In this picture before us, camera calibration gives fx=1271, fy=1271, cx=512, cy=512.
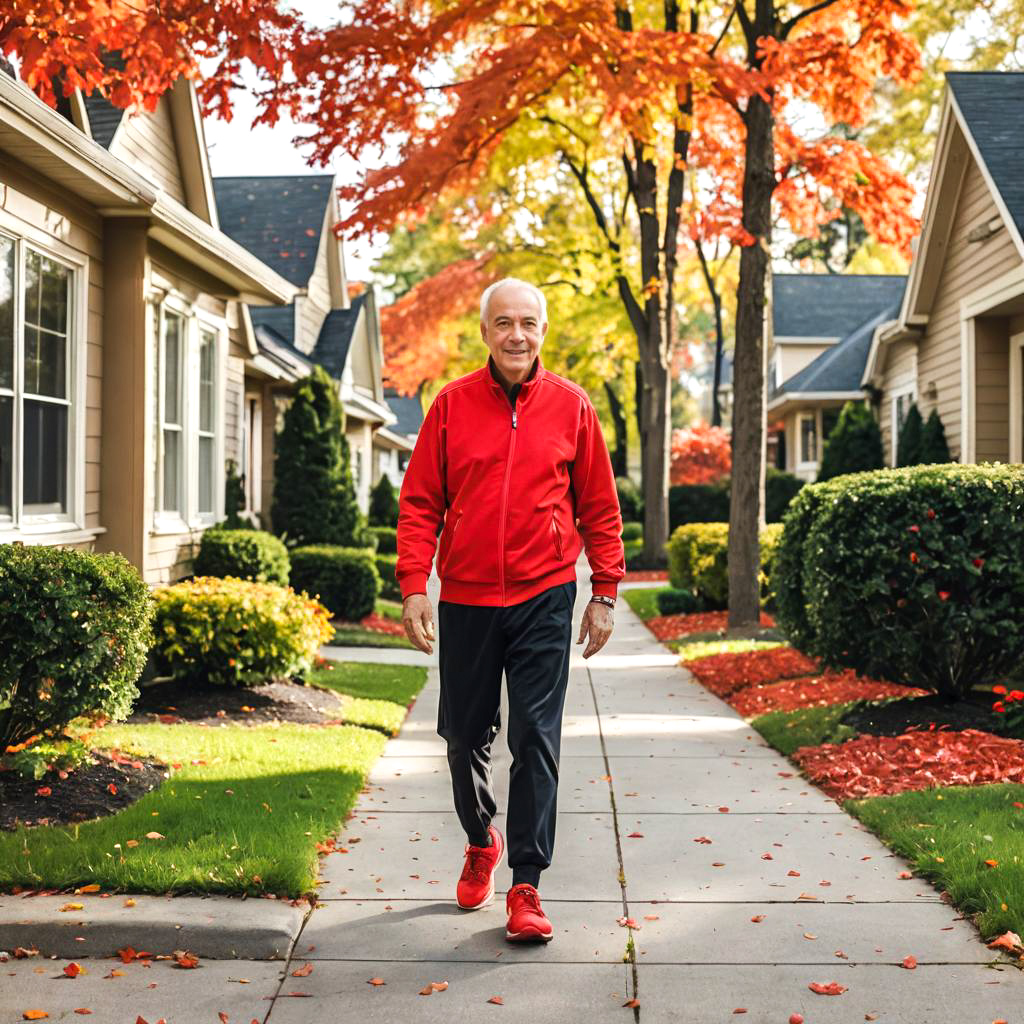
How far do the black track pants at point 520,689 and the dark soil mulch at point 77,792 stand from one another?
2175 millimetres

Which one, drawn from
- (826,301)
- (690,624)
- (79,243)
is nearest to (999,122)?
(690,624)

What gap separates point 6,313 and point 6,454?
2.95ft

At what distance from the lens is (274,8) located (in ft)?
30.5

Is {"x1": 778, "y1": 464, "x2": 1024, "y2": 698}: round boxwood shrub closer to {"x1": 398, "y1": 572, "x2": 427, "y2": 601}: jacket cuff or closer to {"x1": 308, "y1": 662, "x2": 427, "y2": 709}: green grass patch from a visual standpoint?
{"x1": 308, "y1": 662, "x2": 427, "y2": 709}: green grass patch

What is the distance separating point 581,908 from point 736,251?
37.4m

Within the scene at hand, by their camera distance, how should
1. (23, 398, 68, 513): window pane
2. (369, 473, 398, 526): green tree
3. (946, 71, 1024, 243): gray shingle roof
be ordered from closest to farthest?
(23, 398, 68, 513): window pane < (946, 71, 1024, 243): gray shingle roof < (369, 473, 398, 526): green tree

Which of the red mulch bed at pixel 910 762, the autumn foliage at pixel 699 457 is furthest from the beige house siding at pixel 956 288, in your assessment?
the autumn foliage at pixel 699 457

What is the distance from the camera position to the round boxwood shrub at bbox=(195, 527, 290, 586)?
1134 cm

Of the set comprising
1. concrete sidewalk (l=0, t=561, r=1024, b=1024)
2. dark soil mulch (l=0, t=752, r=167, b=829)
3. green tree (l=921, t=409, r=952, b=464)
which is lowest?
concrete sidewalk (l=0, t=561, r=1024, b=1024)

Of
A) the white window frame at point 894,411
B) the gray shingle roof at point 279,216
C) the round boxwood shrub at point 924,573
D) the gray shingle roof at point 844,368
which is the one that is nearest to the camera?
the round boxwood shrub at point 924,573

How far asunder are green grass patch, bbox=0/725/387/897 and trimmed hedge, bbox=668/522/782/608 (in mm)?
8887

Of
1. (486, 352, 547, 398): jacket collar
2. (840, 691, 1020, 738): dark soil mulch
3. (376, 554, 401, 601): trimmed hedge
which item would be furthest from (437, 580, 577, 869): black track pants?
(376, 554, 401, 601): trimmed hedge

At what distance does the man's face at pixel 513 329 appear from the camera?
14.5ft

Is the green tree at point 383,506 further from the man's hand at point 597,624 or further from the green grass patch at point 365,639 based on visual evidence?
the man's hand at point 597,624
